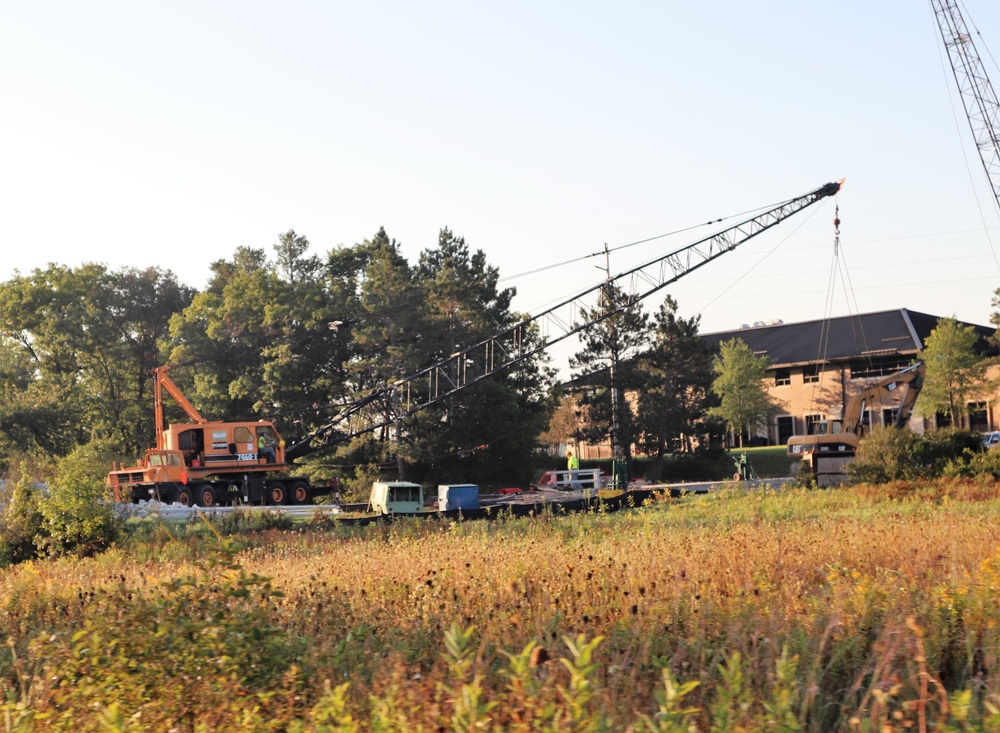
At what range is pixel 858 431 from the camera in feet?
132

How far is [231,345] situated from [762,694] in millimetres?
54565

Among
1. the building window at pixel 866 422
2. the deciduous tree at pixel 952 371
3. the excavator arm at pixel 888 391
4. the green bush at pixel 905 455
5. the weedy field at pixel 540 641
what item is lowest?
the weedy field at pixel 540 641

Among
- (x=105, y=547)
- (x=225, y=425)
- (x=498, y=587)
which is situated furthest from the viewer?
(x=225, y=425)

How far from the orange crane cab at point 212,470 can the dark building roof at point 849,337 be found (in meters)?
44.6

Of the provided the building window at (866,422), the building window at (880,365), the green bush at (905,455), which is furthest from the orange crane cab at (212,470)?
the building window at (880,365)

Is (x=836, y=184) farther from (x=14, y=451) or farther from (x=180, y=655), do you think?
(x=180, y=655)

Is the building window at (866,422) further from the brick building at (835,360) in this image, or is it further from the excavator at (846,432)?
the brick building at (835,360)

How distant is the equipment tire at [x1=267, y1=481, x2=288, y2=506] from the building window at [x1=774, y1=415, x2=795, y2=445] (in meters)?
47.3

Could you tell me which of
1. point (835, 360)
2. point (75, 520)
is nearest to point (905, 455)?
point (75, 520)

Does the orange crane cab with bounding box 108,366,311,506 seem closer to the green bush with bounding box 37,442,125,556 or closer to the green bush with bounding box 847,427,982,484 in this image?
the green bush with bounding box 37,442,125,556

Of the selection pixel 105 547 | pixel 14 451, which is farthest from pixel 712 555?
pixel 14 451

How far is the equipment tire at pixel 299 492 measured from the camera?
39.3 metres

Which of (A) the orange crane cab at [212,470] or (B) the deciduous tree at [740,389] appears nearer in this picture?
(A) the orange crane cab at [212,470]

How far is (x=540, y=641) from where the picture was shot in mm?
7297
